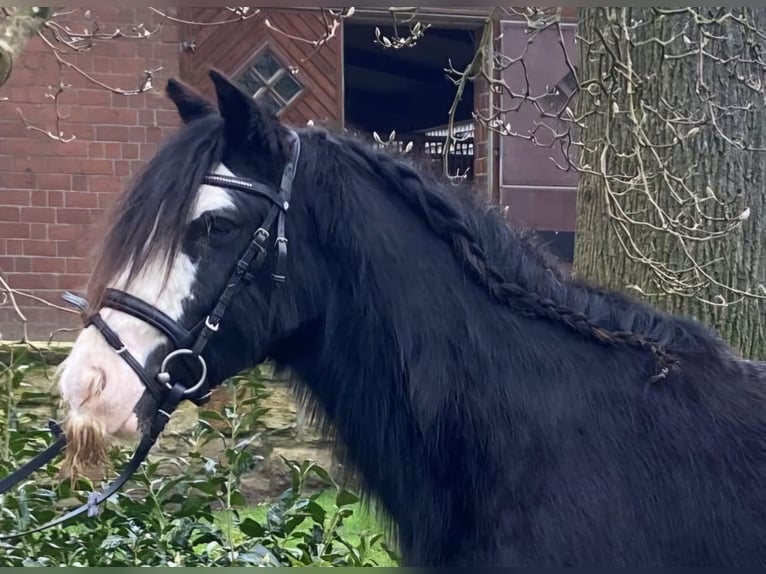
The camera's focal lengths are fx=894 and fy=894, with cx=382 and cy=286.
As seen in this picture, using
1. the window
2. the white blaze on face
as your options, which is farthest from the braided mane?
the window

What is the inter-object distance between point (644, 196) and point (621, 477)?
7.06 ft

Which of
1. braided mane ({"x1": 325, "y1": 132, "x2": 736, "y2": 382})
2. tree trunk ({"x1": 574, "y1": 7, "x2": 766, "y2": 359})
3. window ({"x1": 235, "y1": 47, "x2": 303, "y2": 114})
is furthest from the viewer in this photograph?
window ({"x1": 235, "y1": 47, "x2": 303, "y2": 114})

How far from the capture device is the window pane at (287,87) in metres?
6.56

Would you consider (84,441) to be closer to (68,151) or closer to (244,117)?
(244,117)

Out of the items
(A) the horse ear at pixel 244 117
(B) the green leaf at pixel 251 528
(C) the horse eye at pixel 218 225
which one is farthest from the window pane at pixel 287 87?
(C) the horse eye at pixel 218 225

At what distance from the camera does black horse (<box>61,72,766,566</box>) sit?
2.07 metres

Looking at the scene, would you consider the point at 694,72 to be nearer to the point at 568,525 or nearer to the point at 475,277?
the point at 475,277

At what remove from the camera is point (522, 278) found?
2285 mm

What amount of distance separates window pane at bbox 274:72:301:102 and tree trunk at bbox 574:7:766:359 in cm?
304

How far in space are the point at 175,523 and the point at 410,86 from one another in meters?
7.20

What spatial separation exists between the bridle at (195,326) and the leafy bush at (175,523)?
45.0 inches

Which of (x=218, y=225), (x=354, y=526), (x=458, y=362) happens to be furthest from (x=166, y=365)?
(x=354, y=526)

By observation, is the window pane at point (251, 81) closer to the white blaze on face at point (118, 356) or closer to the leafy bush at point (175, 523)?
the leafy bush at point (175, 523)

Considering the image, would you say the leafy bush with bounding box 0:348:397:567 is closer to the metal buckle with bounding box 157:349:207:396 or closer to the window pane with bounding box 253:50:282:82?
the metal buckle with bounding box 157:349:207:396
